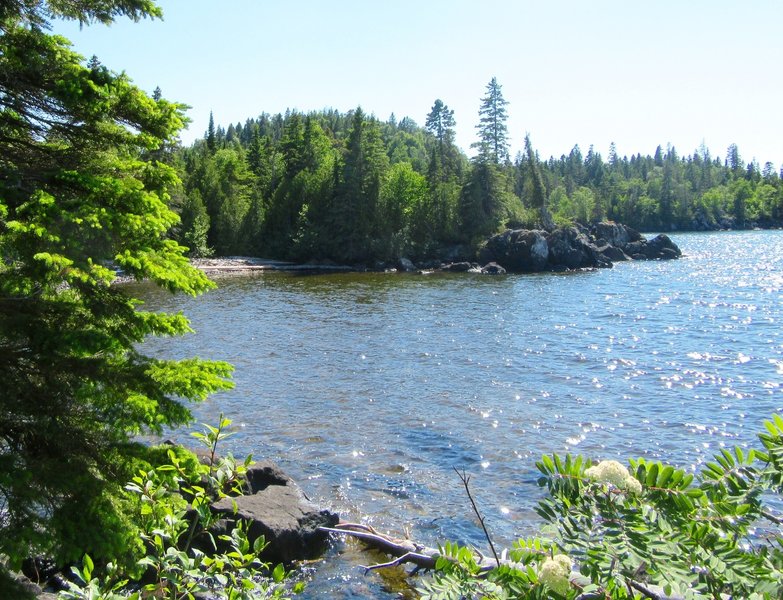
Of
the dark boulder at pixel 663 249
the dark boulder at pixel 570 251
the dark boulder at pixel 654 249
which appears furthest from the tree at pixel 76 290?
the dark boulder at pixel 663 249

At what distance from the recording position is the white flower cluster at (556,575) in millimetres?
2922

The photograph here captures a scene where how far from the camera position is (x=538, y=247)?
6456cm

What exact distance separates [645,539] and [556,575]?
441mm

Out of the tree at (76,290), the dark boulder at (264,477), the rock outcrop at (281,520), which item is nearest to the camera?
the tree at (76,290)

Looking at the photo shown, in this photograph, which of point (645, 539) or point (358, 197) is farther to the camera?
point (358, 197)

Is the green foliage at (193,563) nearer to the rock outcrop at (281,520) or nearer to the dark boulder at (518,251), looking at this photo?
the rock outcrop at (281,520)

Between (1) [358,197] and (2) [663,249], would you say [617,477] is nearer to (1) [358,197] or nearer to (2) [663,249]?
(1) [358,197]

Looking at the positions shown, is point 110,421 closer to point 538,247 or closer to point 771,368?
point 771,368

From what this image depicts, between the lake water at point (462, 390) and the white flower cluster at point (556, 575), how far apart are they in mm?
7037

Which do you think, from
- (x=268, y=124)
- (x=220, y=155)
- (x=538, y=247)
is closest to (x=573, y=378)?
(x=538, y=247)

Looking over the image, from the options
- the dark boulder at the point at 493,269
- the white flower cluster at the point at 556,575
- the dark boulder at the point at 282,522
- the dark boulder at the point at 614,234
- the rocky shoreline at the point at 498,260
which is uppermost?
the dark boulder at the point at 614,234

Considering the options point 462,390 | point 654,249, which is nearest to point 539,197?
point 654,249

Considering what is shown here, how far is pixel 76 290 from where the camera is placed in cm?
593

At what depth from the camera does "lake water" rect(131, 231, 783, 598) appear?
12.8 metres
